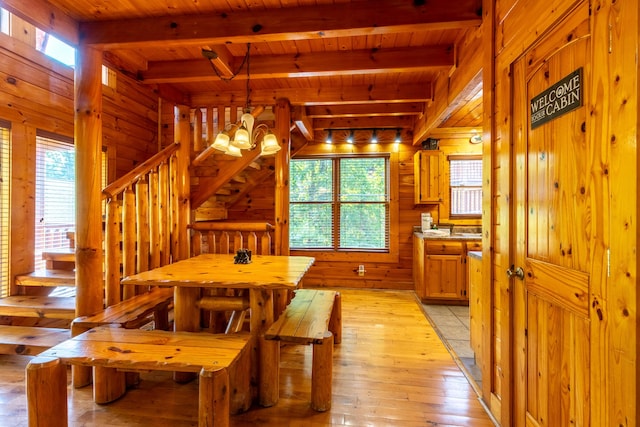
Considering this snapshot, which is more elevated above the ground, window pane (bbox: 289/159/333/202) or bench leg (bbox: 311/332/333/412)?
window pane (bbox: 289/159/333/202)

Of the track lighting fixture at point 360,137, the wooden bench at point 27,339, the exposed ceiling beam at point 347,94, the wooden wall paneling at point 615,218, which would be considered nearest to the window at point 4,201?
the wooden bench at point 27,339

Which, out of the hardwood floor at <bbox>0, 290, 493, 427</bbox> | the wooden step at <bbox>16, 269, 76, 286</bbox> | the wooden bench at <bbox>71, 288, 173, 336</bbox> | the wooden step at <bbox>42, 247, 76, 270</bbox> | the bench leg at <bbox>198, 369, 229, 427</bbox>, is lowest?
the hardwood floor at <bbox>0, 290, 493, 427</bbox>

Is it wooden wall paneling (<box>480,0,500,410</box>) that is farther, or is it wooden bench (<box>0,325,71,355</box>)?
wooden bench (<box>0,325,71,355</box>)

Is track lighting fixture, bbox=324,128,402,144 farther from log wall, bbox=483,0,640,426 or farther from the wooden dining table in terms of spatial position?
log wall, bbox=483,0,640,426

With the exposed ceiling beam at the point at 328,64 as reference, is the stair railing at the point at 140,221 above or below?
below

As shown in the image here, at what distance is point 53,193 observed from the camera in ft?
9.95

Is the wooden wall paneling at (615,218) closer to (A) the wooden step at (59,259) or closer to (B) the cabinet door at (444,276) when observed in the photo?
(B) the cabinet door at (444,276)

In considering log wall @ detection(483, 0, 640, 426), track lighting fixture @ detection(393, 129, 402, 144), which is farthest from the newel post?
→ track lighting fixture @ detection(393, 129, 402, 144)

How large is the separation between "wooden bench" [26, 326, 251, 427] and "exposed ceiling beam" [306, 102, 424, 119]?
3.23m

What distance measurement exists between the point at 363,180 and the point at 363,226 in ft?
2.43

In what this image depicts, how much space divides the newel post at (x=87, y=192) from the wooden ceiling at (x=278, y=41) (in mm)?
346

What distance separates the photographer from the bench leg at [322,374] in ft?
5.90

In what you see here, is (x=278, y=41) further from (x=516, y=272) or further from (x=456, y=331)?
(x=456, y=331)

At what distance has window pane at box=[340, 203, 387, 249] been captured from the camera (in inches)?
188
